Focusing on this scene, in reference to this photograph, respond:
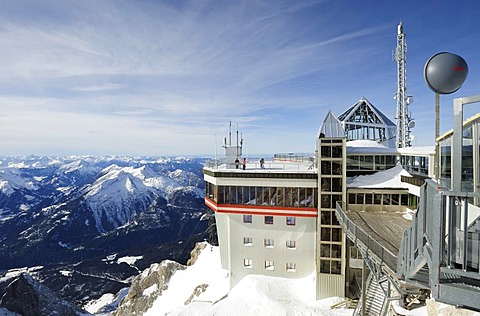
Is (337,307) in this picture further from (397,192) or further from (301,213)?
(397,192)

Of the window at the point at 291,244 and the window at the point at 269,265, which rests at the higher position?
the window at the point at 291,244

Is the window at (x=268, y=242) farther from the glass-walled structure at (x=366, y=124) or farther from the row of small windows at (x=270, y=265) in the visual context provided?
the glass-walled structure at (x=366, y=124)

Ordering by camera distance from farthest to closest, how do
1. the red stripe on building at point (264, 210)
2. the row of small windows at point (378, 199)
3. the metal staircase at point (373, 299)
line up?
the red stripe on building at point (264, 210)
the row of small windows at point (378, 199)
the metal staircase at point (373, 299)

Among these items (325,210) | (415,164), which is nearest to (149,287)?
(325,210)

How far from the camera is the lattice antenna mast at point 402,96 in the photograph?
119ft

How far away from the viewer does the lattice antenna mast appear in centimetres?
A: 3641

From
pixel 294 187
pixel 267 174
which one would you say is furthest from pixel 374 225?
pixel 267 174

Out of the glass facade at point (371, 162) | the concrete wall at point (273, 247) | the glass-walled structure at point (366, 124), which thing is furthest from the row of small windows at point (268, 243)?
the glass-walled structure at point (366, 124)

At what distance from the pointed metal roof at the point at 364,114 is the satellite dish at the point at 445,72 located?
99.0 feet

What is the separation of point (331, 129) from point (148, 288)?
128ft

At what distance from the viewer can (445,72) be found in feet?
19.7

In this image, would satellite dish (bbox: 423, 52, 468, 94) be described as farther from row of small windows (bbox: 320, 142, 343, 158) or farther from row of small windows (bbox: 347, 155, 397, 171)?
row of small windows (bbox: 347, 155, 397, 171)

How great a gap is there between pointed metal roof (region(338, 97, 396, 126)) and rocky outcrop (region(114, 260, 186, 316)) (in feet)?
111

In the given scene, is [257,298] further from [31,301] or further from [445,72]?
[31,301]
